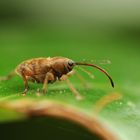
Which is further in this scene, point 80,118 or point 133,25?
point 133,25

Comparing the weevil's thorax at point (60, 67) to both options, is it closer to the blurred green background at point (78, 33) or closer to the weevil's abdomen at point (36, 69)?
the weevil's abdomen at point (36, 69)

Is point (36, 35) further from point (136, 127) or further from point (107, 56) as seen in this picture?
point (136, 127)

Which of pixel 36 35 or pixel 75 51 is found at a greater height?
pixel 36 35

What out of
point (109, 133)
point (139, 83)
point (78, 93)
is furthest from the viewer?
point (139, 83)

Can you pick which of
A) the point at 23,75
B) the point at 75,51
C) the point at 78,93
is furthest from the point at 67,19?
the point at 78,93

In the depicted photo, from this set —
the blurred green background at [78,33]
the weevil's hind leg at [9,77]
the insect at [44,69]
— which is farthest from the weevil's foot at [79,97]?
the weevil's hind leg at [9,77]

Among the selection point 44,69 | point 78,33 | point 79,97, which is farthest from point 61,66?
point 78,33

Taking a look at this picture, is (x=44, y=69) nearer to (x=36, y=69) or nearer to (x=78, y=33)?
(x=36, y=69)
